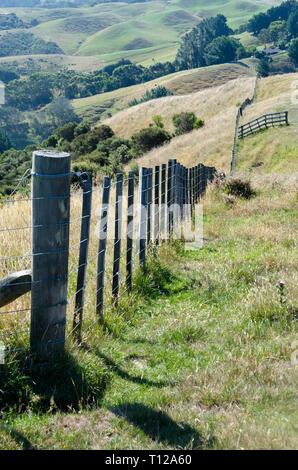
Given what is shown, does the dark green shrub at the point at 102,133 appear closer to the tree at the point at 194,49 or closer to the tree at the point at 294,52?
the tree at the point at 294,52

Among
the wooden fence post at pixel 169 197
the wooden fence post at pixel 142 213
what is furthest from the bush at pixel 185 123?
the wooden fence post at pixel 142 213

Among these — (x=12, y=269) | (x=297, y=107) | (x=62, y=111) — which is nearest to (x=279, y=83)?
(x=297, y=107)

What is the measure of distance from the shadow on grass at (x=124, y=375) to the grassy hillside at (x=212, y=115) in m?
24.4

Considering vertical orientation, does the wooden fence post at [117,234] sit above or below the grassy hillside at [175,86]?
below

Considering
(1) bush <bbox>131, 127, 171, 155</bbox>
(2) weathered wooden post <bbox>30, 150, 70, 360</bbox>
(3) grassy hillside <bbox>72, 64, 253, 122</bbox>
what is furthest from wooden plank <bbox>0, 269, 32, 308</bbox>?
(3) grassy hillside <bbox>72, 64, 253, 122</bbox>

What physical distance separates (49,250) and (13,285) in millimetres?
395

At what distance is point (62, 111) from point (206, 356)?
140868 millimetres

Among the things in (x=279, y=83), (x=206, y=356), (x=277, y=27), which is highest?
(x=277, y=27)

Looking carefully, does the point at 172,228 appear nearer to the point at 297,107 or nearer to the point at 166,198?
the point at 166,198

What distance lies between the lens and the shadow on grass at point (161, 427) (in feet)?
9.11

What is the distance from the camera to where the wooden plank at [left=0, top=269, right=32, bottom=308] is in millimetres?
3369

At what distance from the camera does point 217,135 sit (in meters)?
36.7

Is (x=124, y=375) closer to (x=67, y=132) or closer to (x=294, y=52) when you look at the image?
(x=67, y=132)

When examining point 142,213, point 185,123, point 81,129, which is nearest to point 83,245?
point 142,213
